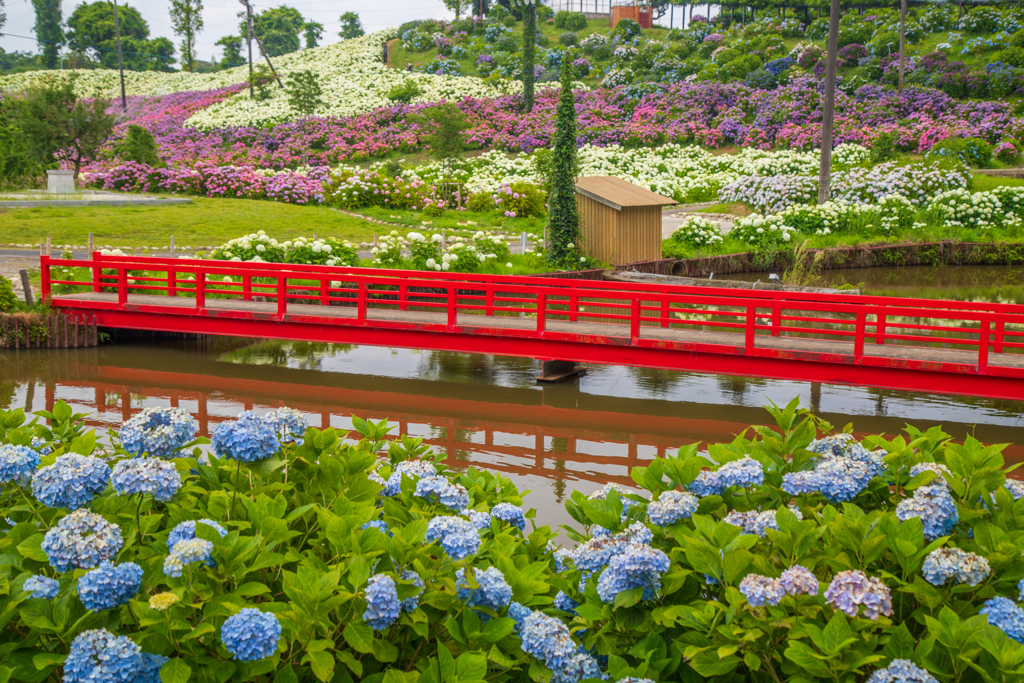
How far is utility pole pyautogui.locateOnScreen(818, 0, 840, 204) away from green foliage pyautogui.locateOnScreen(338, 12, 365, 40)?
84259 mm

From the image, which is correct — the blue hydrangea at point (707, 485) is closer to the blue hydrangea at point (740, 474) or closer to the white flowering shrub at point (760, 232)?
the blue hydrangea at point (740, 474)

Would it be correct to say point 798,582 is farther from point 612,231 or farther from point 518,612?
A: point 612,231

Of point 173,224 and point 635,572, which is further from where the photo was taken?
point 173,224

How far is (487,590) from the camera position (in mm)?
2836

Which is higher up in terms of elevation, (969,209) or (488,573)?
(969,209)

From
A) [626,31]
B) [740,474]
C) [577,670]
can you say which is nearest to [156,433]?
[577,670]

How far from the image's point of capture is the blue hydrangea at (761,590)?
2453mm

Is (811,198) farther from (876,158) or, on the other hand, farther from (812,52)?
(812,52)

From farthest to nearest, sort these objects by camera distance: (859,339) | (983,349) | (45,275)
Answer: (45,275) < (859,339) < (983,349)

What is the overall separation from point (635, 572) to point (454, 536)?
1.98 ft

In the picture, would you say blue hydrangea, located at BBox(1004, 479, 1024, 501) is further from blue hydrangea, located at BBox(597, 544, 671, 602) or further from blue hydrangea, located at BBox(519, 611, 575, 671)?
blue hydrangea, located at BBox(519, 611, 575, 671)

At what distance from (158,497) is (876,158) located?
1534 inches

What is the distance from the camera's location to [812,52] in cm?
5328

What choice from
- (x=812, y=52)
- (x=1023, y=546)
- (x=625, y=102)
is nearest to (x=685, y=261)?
(x=1023, y=546)
